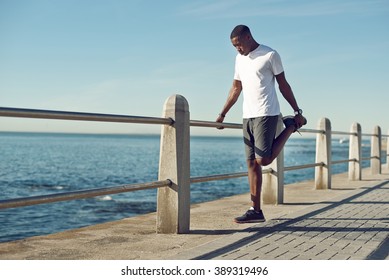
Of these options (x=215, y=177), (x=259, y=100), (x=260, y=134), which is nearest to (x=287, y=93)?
(x=259, y=100)

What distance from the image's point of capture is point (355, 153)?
13203 mm

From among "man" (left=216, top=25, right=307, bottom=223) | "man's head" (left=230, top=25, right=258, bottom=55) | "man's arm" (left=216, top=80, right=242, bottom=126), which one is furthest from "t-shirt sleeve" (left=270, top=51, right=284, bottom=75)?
"man's arm" (left=216, top=80, right=242, bottom=126)

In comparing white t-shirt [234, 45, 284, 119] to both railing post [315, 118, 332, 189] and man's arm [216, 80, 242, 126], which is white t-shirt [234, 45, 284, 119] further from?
railing post [315, 118, 332, 189]

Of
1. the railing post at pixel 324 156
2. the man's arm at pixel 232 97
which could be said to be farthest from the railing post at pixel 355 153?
the man's arm at pixel 232 97

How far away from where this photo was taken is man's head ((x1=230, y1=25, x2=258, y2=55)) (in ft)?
18.1

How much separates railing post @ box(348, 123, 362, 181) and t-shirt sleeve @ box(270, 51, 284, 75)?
797cm

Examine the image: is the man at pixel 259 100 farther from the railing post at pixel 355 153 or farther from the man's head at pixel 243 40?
the railing post at pixel 355 153

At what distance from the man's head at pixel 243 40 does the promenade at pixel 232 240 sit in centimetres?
175

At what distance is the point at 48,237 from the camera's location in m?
5.23

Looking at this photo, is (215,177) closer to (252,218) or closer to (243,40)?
(252,218)

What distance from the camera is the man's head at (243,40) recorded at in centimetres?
551

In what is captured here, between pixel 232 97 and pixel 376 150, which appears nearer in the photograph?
pixel 232 97

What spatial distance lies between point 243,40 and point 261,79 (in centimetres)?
42
